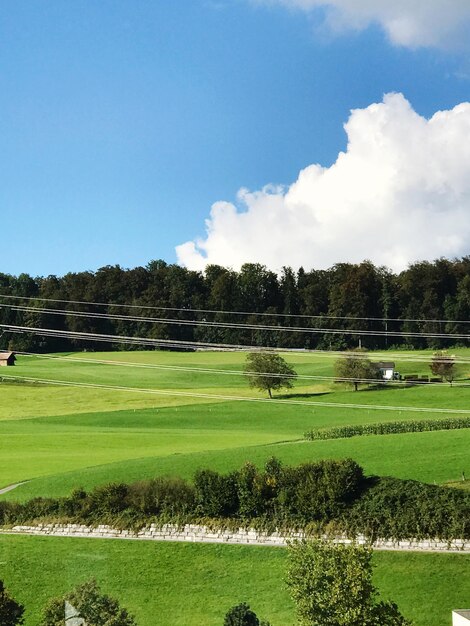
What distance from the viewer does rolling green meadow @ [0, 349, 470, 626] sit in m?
24.8

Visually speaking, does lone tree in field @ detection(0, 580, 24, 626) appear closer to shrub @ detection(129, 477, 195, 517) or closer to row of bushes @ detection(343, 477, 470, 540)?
shrub @ detection(129, 477, 195, 517)

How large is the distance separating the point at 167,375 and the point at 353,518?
62.2 meters

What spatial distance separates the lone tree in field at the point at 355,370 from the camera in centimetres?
7431

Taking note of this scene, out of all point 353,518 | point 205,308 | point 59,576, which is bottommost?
point 59,576

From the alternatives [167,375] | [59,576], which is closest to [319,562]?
[59,576]

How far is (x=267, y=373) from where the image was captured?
235 ft

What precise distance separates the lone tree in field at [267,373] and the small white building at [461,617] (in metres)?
49.7

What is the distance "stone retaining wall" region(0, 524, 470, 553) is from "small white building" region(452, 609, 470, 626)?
485 centimetres

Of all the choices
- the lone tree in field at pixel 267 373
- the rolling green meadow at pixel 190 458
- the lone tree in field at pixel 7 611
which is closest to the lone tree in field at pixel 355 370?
the rolling green meadow at pixel 190 458

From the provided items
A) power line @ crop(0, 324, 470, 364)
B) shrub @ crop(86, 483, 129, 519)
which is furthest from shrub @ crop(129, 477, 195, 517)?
power line @ crop(0, 324, 470, 364)

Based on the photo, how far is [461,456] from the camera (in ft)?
117

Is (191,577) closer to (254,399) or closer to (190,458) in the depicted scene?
(190,458)

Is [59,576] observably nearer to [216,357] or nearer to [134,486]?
[134,486]

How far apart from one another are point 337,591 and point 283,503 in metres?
10.3
